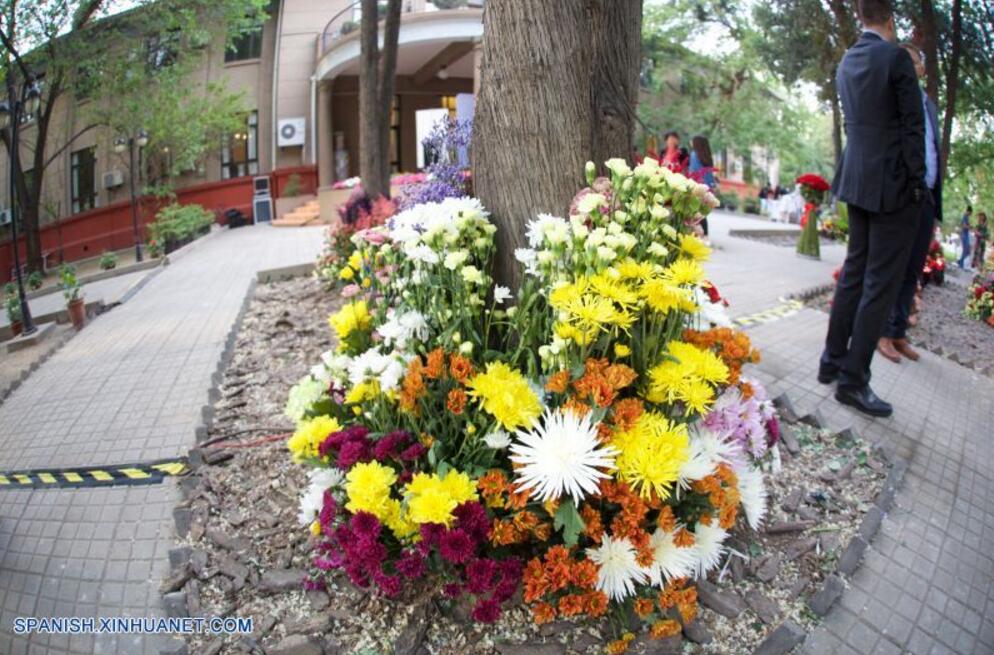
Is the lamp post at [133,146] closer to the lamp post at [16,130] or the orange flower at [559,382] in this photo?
the lamp post at [16,130]

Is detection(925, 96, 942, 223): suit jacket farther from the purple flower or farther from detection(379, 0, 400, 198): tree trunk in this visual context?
detection(379, 0, 400, 198): tree trunk

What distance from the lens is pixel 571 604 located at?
1.83 m

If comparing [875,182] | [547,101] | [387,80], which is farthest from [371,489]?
[387,80]

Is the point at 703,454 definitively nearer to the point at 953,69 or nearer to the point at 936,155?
the point at 936,155

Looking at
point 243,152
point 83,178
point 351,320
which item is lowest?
point 351,320

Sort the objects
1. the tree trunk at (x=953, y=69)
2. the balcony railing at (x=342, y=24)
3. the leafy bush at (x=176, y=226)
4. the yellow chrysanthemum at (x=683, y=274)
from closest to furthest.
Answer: the yellow chrysanthemum at (x=683, y=274)
the tree trunk at (x=953, y=69)
the leafy bush at (x=176, y=226)
the balcony railing at (x=342, y=24)

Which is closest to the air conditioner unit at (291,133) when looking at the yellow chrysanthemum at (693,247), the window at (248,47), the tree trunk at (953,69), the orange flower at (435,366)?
the window at (248,47)

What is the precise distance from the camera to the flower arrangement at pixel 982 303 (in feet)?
24.0

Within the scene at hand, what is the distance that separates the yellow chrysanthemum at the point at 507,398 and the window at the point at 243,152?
77.0ft

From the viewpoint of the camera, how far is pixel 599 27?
258cm

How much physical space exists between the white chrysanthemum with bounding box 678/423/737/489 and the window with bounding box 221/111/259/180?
23.6 meters

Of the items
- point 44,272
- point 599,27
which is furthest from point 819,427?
point 44,272

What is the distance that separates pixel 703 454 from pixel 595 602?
566mm

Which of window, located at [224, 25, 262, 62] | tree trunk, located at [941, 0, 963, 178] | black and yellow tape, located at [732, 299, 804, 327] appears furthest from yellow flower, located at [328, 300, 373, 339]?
window, located at [224, 25, 262, 62]
